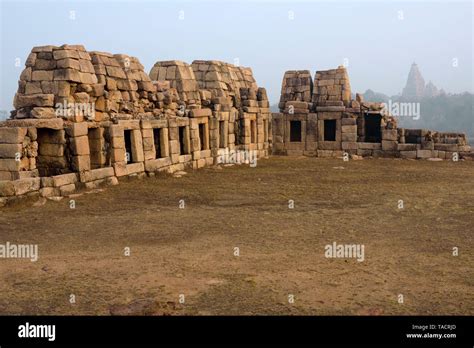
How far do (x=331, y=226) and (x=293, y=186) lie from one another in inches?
193

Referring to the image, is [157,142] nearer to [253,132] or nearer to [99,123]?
[99,123]

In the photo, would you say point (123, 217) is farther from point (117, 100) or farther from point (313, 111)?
point (313, 111)

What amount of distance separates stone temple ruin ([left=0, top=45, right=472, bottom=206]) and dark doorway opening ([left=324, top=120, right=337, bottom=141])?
0.05 metres

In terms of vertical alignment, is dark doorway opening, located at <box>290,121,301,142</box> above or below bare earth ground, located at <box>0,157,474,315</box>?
above

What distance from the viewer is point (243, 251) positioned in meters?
7.79

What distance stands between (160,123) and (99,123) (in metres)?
2.63

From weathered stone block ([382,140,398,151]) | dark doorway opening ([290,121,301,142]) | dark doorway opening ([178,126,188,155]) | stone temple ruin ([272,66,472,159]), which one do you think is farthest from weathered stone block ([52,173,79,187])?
weathered stone block ([382,140,398,151])

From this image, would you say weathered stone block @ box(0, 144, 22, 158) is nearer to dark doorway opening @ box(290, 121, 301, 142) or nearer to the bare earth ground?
the bare earth ground

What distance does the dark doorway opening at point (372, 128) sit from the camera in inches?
952

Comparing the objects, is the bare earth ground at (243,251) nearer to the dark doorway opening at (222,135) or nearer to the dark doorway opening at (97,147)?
the dark doorway opening at (97,147)

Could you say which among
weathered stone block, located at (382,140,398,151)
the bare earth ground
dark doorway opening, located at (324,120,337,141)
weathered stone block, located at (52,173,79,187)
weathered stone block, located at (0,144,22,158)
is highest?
weathered stone block, located at (0,144,22,158)

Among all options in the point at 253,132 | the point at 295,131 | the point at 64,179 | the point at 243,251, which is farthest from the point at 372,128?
the point at 243,251

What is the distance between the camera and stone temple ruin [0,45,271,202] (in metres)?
12.0

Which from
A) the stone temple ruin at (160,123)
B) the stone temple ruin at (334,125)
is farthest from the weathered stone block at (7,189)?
the stone temple ruin at (334,125)
